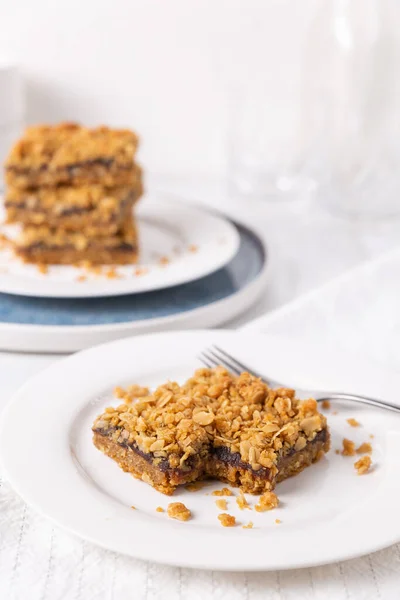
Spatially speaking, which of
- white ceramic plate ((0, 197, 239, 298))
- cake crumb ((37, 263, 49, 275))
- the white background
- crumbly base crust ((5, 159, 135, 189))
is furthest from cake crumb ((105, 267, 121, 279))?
the white background

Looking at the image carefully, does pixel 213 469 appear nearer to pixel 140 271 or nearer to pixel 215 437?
pixel 215 437

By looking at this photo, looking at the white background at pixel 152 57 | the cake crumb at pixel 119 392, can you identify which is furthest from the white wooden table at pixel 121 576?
the white background at pixel 152 57

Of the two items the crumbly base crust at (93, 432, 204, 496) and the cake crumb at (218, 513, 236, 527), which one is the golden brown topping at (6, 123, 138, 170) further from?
the cake crumb at (218, 513, 236, 527)

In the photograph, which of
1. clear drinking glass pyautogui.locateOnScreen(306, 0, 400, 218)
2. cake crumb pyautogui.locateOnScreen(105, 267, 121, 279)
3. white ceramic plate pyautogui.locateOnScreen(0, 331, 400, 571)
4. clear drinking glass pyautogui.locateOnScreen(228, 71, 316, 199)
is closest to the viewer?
white ceramic plate pyautogui.locateOnScreen(0, 331, 400, 571)

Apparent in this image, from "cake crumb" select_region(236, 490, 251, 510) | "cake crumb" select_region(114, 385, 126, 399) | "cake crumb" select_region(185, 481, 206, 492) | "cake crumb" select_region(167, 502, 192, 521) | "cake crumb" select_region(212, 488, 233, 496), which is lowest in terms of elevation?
"cake crumb" select_region(114, 385, 126, 399)

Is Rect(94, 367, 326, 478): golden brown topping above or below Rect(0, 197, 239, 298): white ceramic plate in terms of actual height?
above

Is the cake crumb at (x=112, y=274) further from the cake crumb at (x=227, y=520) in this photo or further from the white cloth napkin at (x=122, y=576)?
the cake crumb at (x=227, y=520)
